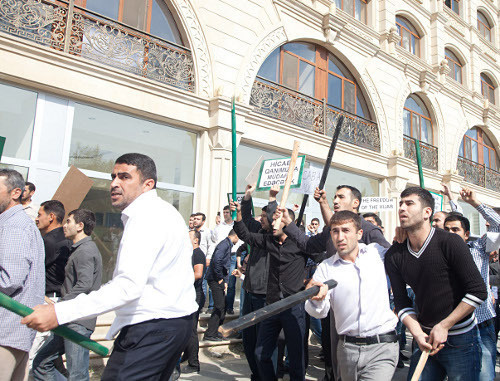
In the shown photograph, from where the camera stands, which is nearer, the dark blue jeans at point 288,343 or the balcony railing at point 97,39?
the dark blue jeans at point 288,343

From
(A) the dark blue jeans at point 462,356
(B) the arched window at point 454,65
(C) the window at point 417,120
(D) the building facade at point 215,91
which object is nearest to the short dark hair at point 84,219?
(A) the dark blue jeans at point 462,356

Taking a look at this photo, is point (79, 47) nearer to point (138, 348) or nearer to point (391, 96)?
point (138, 348)

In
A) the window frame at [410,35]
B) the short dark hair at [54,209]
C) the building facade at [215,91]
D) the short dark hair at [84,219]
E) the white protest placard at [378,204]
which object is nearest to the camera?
the short dark hair at [84,219]

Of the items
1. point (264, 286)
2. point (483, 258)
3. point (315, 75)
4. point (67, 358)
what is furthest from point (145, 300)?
point (315, 75)

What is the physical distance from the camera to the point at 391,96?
566 inches

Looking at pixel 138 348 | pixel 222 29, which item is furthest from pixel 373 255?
pixel 222 29

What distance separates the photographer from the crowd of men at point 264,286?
217 cm

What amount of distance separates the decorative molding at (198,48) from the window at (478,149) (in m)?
12.9

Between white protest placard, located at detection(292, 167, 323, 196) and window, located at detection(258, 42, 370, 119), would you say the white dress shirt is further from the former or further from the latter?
window, located at detection(258, 42, 370, 119)

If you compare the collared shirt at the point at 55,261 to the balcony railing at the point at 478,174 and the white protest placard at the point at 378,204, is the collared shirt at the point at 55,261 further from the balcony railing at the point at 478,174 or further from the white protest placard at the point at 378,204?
the balcony railing at the point at 478,174

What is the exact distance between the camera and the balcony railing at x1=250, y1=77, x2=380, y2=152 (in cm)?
1082

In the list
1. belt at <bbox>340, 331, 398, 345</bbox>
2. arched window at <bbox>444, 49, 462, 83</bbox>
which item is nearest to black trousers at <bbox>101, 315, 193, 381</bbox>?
belt at <bbox>340, 331, 398, 345</bbox>

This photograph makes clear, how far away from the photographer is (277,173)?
6539mm

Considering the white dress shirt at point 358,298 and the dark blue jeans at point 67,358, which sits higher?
the white dress shirt at point 358,298
